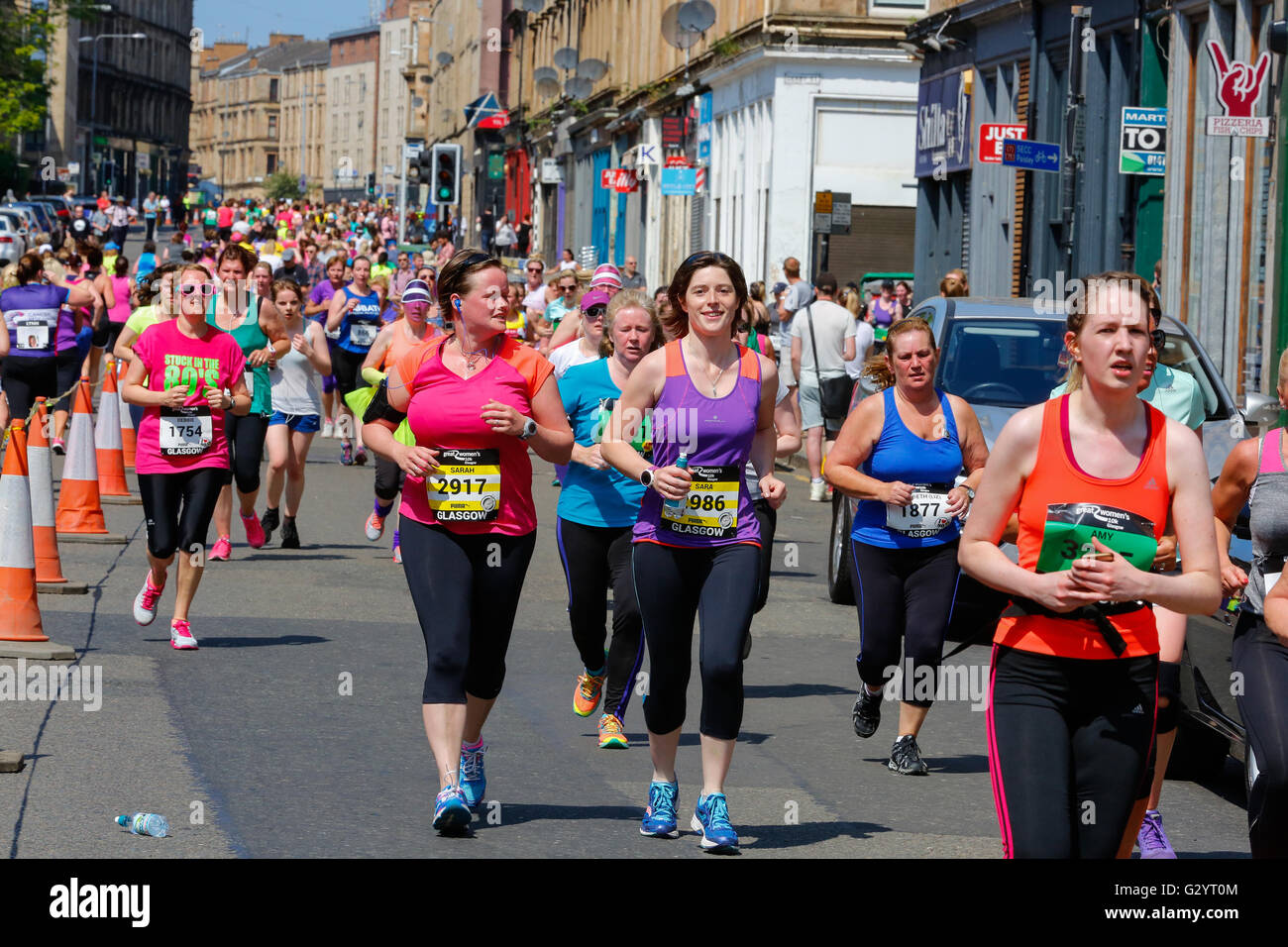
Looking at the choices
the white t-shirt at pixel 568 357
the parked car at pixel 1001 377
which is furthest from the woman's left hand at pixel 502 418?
the parked car at pixel 1001 377

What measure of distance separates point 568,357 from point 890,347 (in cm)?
243

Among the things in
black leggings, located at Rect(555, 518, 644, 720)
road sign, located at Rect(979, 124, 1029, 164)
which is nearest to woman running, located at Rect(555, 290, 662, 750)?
black leggings, located at Rect(555, 518, 644, 720)

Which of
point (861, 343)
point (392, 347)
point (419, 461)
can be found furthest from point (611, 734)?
point (861, 343)

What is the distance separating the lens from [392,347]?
13.2 m

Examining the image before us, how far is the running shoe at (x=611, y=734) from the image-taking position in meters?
8.70

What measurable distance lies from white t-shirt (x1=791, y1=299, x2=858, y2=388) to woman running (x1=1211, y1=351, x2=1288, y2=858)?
41.8 ft

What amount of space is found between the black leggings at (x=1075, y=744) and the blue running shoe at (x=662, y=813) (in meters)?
2.20

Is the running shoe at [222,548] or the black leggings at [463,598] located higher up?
the black leggings at [463,598]

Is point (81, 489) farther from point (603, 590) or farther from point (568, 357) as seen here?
point (603, 590)

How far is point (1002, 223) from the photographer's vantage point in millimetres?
29688

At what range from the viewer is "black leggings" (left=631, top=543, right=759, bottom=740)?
6.70 metres

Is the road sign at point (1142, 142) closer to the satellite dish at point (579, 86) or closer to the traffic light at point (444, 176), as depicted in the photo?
the traffic light at point (444, 176)
